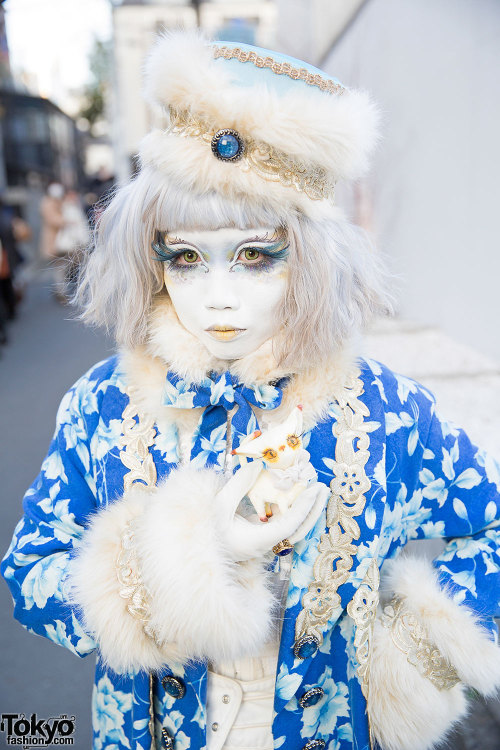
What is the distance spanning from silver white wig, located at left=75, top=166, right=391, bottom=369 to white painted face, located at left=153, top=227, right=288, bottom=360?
0.07 ft

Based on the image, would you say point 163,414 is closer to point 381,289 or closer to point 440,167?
point 381,289

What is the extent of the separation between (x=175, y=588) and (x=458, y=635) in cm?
56

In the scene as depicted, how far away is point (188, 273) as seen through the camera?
42.2 inches

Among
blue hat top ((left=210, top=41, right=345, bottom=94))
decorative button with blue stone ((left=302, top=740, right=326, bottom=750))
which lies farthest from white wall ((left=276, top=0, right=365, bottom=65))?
decorative button with blue stone ((left=302, top=740, right=326, bottom=750))

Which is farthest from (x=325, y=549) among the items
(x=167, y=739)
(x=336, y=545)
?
(x=167, y=739)

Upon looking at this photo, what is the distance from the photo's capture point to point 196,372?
1111 millimetres

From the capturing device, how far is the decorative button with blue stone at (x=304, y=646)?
1093 millimetres

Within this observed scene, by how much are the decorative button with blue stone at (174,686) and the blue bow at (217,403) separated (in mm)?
413

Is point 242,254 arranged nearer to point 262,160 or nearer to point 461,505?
point 262,160

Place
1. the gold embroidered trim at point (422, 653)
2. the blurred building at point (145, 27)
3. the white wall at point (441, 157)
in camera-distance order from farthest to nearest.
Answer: the blurred building at point (145, 27), the white wall at point (441, 157), the gold embroidered trim at point (422, 653)

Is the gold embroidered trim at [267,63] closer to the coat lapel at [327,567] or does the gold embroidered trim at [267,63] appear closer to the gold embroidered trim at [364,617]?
the coat lapel at [327,567]

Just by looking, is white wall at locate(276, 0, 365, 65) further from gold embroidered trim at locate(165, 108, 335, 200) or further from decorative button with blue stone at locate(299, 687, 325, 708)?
decorative button with blue stone at locate(299, 687, 325, 708)

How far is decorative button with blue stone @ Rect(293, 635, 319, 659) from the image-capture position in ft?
3.59

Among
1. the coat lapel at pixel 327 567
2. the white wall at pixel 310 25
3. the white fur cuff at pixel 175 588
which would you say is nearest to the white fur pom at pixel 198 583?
the white fur cuff at pixel 175 588
